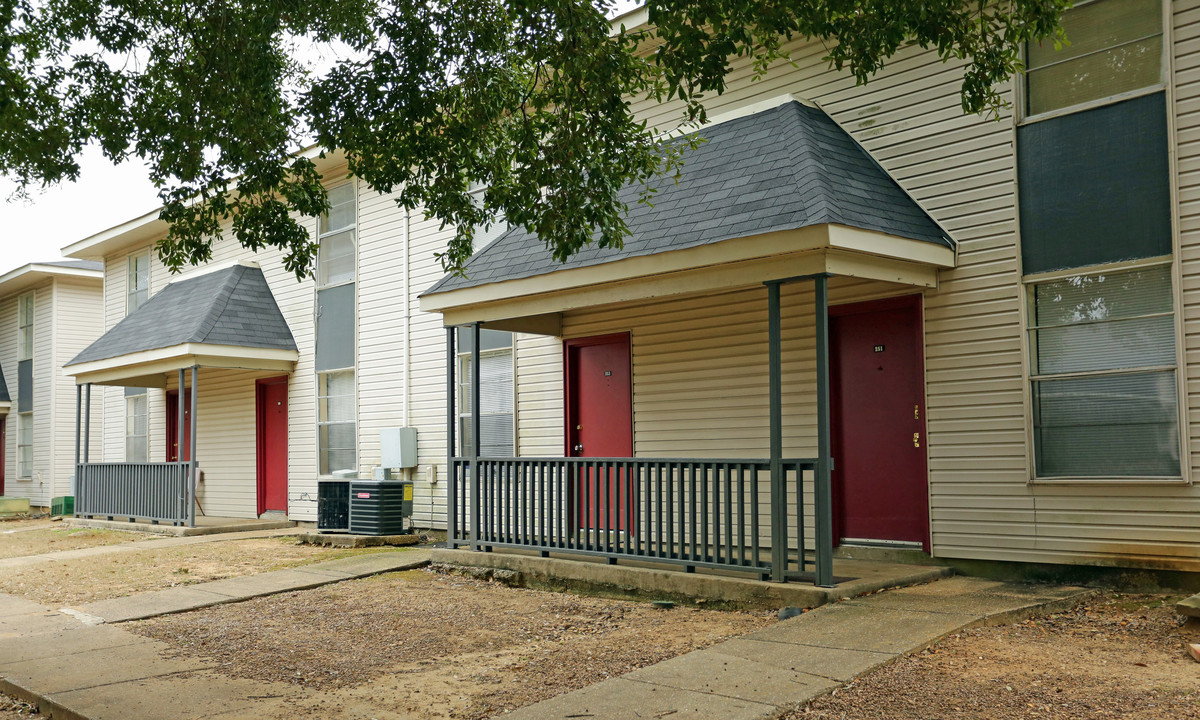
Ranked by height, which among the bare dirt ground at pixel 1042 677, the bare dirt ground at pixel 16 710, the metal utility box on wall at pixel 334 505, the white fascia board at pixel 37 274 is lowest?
the bare dirt ground at pixel 16 710

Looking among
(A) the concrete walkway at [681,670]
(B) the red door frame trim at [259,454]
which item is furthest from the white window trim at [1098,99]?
(B) the red door frame trim at [259,454]

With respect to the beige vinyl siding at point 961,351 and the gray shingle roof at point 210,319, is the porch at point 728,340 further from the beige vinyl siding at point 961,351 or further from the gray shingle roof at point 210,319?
the gray shingle roof at point 210,319

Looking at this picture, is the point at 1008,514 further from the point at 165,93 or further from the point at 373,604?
the point at 165,93

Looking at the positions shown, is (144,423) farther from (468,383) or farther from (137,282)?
(468,383)

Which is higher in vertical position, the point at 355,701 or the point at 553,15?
the point at 553,15

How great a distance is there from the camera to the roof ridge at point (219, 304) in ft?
52.1

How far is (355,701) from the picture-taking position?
18.7ft

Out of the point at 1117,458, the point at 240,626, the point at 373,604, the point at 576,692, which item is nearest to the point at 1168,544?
the point at 1117,458

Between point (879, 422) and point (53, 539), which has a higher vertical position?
point (879, 422)

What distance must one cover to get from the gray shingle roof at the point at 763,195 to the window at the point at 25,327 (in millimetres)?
19355

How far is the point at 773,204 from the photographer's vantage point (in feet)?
25.8

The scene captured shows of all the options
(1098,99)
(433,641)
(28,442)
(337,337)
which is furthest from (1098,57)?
(28,442)

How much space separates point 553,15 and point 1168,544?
5843 millimetres

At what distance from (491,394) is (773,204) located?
6102 millimetres
